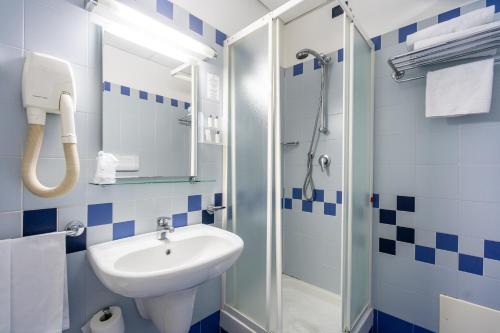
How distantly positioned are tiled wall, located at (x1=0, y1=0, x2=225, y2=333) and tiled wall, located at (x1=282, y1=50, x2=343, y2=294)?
1055 millimetres

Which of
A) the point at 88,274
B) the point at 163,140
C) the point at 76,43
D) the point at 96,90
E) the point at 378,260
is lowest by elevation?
the point at 378,260

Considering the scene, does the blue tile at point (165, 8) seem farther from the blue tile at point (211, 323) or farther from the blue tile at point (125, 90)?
the blue tile at point (211, 323)

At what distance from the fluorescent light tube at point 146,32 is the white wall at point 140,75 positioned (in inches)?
3.1

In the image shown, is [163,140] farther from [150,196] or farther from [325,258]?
[325,258]

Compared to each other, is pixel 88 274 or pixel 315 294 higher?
pixel 88 274

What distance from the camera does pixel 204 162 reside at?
132cm

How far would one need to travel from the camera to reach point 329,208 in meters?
1.73

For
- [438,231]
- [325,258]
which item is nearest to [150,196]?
[325,258]

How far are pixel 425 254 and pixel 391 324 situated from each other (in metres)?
0.48

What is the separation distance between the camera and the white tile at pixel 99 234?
90 centimetres

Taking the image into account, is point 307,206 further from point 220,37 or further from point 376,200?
point 220,37

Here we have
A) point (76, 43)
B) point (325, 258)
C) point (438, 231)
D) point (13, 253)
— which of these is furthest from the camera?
point (325, 258)

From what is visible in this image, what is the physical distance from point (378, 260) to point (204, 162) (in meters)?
1.24

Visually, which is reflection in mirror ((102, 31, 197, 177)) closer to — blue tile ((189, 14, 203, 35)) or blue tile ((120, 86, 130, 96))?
blue tile ((120, 86, 130, 96))
